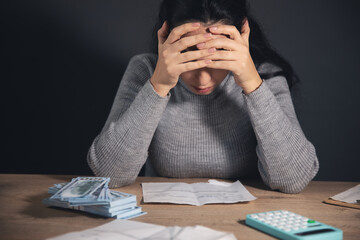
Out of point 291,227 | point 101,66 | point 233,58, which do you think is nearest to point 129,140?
point 233,58

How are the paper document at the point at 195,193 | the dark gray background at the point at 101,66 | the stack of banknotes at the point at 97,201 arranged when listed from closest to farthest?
the stack of banknotes at the point at 97,201, the paper document at the point at 195,193, the dark gray background at the point at 101,66

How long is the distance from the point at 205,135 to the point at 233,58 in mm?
335

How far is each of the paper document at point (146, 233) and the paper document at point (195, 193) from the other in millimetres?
203

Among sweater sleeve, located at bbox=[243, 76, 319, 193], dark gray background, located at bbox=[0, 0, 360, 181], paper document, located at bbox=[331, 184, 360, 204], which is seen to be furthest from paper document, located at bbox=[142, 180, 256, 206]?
dark gray background, located at bbox=[0, 0, 360, 181]

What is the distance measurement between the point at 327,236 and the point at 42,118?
153 cm

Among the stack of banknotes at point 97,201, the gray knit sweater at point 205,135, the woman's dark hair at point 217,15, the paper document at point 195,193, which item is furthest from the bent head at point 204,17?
the stack of banknotes at point 97,201

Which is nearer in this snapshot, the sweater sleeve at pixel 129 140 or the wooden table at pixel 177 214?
the wooden table at pixel 177 214

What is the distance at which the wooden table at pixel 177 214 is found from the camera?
801 mm

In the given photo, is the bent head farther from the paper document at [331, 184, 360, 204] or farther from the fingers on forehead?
the paper document at [331, 184, 360, 204]

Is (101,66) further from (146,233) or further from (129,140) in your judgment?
(146,233)

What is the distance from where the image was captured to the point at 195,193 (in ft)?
3.50

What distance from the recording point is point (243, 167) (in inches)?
52.6

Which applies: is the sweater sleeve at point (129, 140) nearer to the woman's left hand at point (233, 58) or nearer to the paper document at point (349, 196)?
the woman's left hand at point (233, 58)

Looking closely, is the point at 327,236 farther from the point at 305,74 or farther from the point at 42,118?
the point at 42,118
